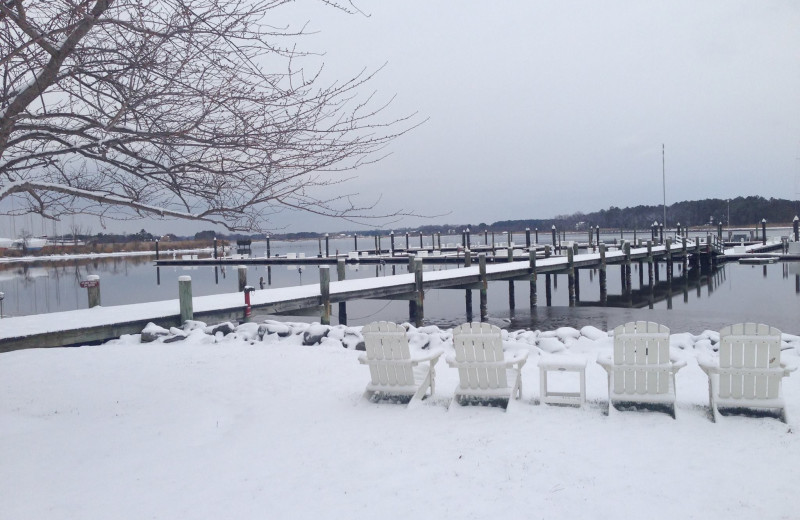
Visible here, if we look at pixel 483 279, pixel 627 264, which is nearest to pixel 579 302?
pixel 627 264

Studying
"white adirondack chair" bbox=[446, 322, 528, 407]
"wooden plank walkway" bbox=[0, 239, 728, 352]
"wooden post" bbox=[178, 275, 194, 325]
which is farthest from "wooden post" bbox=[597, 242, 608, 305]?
"white adirondack chair" bbox=[446, 322, 528, 407]

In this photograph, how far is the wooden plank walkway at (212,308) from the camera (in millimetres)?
9805

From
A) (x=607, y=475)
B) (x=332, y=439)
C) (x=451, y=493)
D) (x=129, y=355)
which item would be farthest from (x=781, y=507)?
(x=129, y=355)

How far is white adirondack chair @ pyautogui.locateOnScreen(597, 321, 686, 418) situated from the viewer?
5.41m

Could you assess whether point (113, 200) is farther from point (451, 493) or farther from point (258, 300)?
point (258, 300)

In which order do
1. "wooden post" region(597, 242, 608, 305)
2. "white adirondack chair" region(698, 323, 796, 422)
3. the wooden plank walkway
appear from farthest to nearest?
"wooden post" region(597, 242, 608, 305) → the wooden plank walkway → "white adirondack chair" region(698, 323, 796, 422)

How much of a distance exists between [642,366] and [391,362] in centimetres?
229

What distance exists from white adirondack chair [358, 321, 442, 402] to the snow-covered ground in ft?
0.52

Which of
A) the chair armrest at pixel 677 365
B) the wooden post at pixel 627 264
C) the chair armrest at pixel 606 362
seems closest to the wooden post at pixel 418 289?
the chair armrest at pixel 606 362

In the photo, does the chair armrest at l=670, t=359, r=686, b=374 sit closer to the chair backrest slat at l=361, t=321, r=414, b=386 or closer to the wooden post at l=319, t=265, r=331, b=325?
the chair backrest slat at l=361, t=321, r=414, b=386

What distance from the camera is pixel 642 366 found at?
17.9 ft

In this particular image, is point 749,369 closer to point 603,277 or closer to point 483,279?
point 483,279

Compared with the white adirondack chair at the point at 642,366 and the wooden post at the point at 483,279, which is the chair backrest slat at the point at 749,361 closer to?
the white adirondack chair at the point at 642,366

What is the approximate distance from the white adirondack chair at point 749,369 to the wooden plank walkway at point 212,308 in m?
9.01
